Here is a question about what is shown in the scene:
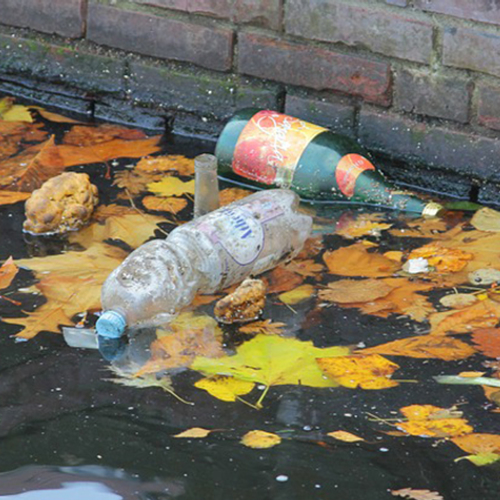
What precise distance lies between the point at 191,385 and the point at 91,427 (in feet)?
0.73

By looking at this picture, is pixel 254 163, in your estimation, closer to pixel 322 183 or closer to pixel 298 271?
pixel 322 183

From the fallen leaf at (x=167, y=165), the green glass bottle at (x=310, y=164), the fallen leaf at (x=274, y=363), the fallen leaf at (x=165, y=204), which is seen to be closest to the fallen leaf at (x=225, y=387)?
the fallen leaf at (x=274, y=363)

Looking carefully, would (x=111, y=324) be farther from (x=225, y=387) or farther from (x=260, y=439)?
(x=260, y=439)

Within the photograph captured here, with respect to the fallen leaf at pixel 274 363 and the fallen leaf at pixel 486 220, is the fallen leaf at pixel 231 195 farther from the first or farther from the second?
the fallen leaf at pixel 274 363

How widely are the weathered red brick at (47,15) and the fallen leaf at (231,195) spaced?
0.84 m

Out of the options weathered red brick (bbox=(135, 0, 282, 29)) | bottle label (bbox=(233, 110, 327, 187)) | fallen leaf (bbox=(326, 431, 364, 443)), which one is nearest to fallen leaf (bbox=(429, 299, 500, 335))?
fallen leaf (bbox=(326, 431, 364, 443))

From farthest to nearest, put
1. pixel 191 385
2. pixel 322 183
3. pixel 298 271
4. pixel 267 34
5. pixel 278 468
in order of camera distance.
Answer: pixel 267 34, pixel 322 183, pixel 298 271, pixel 191 385, pixel 278 468

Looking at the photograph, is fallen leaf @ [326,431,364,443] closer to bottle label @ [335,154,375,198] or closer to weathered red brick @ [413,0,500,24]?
bottle label @ [335,154,375,198]

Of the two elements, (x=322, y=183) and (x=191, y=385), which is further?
(x=322, y=183)

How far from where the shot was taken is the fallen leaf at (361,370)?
2.06 m

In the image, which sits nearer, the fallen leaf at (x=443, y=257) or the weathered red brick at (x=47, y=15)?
the fallen leaf at (x=443, y=257)

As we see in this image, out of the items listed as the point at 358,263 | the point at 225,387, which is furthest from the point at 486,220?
the point at 225,387

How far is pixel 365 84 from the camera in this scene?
9.81 feet

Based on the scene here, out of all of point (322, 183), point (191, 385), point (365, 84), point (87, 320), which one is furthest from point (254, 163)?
point (191, 385)
